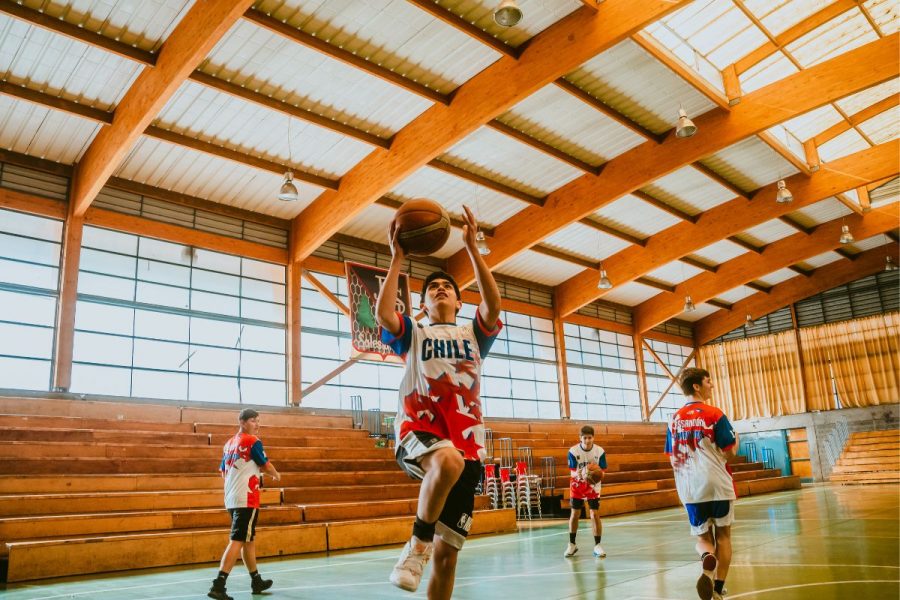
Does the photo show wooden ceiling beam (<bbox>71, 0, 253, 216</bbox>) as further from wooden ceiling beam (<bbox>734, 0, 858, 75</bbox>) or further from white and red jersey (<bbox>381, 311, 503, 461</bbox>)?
wooden ceiling beam (<bbox>734, 0, 858, 75</bbox>)

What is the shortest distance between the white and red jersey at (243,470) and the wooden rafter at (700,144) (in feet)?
44.3

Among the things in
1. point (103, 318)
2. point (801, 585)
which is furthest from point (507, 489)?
point (801, 585)

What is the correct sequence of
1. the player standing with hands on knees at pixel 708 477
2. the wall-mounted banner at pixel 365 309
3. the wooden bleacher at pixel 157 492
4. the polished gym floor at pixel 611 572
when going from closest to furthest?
the player standing with hands on knees at pixel 708 477 → the polished gym floor at pixel 611 572 → the wooden bleacher at pixel 157 492 → the wall-mounted banner at pixel 365 309

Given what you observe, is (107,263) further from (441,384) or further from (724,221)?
(724,221)

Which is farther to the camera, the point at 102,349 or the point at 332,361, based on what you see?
the point at 332,361

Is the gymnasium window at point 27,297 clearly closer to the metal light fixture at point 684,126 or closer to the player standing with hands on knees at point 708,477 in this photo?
the metal light fixture at point 684,126

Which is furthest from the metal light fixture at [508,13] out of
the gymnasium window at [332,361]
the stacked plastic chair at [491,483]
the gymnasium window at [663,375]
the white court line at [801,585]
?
the gymnasium window at [663,375]

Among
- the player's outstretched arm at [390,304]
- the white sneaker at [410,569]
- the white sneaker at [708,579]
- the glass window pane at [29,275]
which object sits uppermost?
the glass window pane at [29,275]

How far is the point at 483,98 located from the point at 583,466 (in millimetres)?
7925

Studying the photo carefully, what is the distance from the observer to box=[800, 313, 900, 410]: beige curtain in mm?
27047

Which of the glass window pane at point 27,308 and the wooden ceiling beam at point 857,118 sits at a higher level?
the wooden ceiling beam at point 857,118

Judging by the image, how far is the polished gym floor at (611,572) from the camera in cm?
538

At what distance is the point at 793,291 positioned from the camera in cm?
2947

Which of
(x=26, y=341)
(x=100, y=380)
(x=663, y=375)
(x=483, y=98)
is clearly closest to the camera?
(x=26, y=341)
